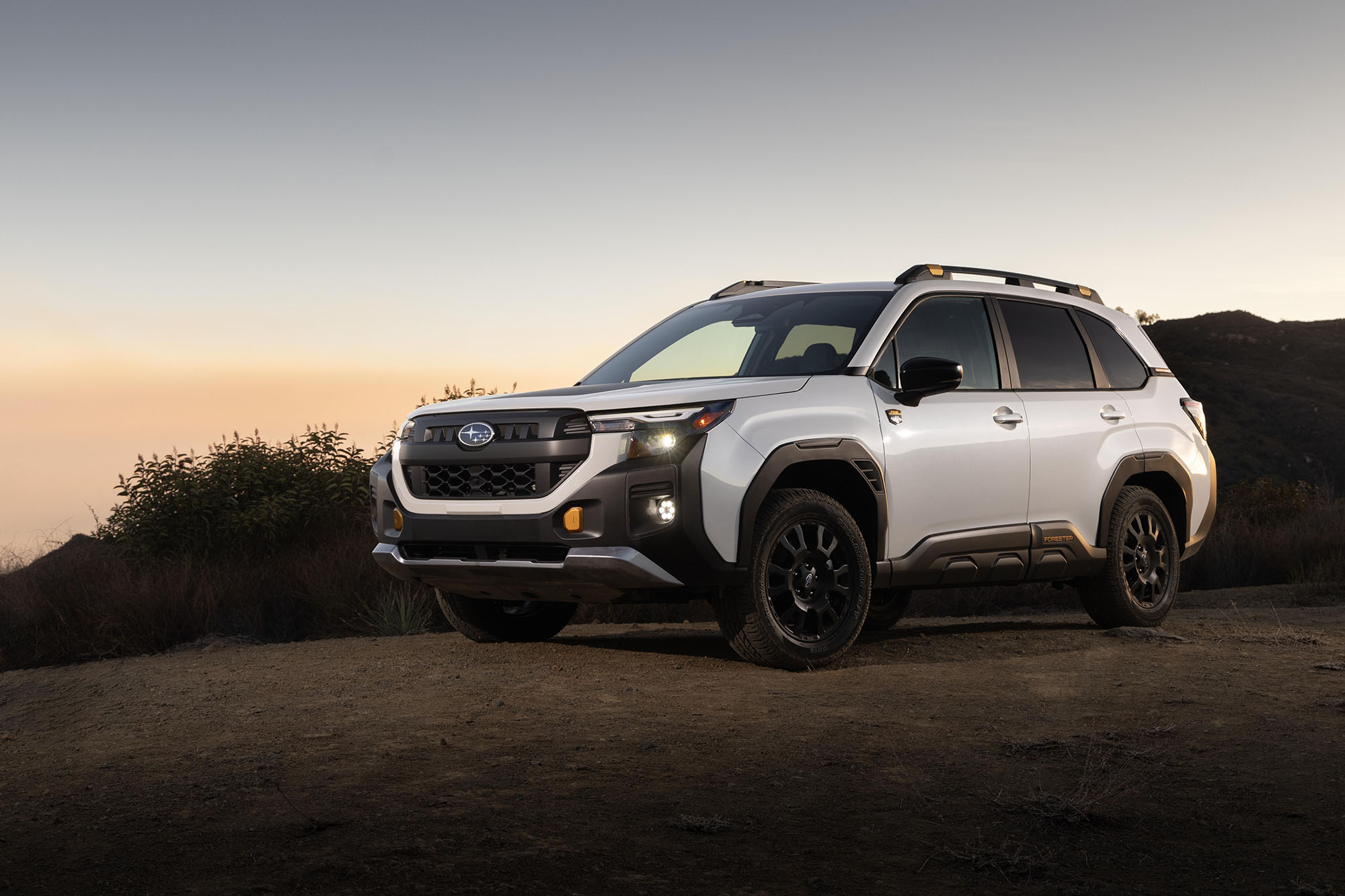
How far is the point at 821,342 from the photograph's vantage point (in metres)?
7.54

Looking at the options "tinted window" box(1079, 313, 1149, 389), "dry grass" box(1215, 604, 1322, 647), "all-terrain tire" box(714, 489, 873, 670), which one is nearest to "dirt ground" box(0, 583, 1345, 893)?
"all-terrain tire" box(714, 489, 873, 670)

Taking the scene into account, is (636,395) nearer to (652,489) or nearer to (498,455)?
(652,489)

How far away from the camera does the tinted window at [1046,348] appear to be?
27.1ft

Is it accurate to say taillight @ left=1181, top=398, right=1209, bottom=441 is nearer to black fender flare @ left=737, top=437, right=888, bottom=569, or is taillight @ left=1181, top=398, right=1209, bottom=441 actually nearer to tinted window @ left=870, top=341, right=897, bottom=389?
tinted window @ left=870, top=341, right=897, bottom=389

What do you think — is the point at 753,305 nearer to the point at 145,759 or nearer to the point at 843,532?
the point at 843,532

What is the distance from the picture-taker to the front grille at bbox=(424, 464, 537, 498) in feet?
21.9

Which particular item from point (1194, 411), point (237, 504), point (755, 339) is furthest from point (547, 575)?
point (237, 504)

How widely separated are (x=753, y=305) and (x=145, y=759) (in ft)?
14.7

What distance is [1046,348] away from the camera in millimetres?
8461

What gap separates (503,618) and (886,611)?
9.63ft

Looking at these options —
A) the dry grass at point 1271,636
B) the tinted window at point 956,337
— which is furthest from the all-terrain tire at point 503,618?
the dry grass at point 1271,636

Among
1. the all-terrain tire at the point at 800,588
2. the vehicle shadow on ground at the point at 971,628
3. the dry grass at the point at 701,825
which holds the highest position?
the all-terrain tire at the point at 800,588

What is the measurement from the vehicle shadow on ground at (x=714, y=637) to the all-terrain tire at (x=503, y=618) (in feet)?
0.46

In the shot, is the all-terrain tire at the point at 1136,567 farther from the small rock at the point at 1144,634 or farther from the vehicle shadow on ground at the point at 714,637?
the vehicle shadow on ground at the point at 714,637
